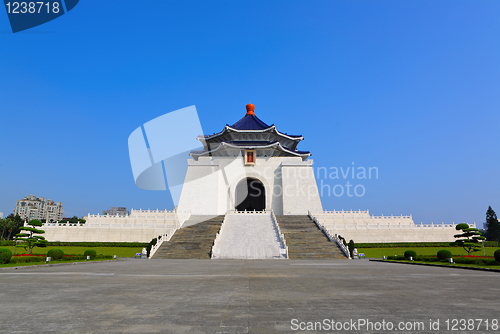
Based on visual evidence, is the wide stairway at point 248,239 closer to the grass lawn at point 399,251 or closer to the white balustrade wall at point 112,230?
the white balustrade wall at point 112,230

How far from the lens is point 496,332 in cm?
284

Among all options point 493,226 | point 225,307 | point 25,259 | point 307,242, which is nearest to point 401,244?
point 307,242

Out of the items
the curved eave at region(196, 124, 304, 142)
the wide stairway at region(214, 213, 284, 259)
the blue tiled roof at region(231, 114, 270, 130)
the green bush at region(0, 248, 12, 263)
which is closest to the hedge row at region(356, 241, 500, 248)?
the wide stairway at region(214, 213, 284, 259)

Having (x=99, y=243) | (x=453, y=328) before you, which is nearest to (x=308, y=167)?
(x=99, y=243)

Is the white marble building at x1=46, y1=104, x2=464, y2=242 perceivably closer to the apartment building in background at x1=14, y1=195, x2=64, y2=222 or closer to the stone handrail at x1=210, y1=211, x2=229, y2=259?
the stone handrail at x1=210, y1=211, x2=229, y2=259

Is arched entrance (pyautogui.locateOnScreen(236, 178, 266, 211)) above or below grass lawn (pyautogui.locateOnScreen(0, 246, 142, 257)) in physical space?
above

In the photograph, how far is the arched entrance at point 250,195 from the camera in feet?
122

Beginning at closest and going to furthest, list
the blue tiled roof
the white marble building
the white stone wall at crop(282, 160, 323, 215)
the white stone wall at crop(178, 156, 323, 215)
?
the white marble building
the white stone wall at crop(282, 160, 323, 215)
the white stone wall at crop(178, 156, 323, 215)
the blue tiled roof

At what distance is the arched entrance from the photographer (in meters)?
37.2

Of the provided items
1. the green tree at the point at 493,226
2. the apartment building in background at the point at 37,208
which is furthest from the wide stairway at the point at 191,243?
the apartment building in background at the point at 37,208

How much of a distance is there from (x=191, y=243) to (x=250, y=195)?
2031 centimetres

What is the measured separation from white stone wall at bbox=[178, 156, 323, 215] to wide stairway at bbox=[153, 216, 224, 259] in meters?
8.21

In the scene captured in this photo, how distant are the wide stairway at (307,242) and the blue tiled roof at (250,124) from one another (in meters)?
15.4

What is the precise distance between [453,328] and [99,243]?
23.9 metres
